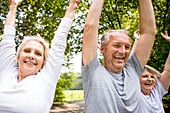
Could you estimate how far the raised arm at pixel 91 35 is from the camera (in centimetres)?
251

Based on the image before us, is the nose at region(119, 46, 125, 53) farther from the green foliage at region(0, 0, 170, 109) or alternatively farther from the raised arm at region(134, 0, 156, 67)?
the green foliage at region(0, 0, 170, 109)

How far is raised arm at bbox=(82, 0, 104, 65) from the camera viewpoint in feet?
8.23

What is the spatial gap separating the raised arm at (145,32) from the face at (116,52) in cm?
16

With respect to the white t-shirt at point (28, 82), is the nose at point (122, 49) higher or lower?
higher

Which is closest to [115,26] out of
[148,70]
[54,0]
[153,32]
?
[54,0]

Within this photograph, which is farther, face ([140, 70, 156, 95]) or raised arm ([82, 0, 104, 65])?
face ([140, 70, 156, 95])

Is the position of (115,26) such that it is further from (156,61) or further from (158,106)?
(158,106)

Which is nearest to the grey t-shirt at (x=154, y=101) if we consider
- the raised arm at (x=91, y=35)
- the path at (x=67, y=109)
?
the raised arm at (x=91, y=35)

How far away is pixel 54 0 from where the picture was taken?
1356 cm

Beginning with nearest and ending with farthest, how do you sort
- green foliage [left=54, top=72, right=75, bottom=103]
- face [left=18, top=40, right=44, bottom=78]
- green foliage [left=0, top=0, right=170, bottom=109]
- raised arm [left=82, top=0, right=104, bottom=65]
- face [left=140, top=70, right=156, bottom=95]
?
raised arm [left=82, top=0, right=104, bottom=65] < face [left=18, top=40, right=44, bottom=78] < face [left=140, top=70, right=156, bottom=95] < green foliage [left=0, top=0, right=170, bottom=109] < green foliage [left=54, top=72, right=75, bottom=103]

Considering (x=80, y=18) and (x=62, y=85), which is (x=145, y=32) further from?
(x=62, y=85)

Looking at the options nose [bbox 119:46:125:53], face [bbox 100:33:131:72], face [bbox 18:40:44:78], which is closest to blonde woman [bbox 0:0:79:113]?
face [bbox 18:40:44:78]

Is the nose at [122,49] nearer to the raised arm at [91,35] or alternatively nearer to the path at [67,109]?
the raised arm at [91,35]

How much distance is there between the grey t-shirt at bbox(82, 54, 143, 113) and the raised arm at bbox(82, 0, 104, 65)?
0.06m
